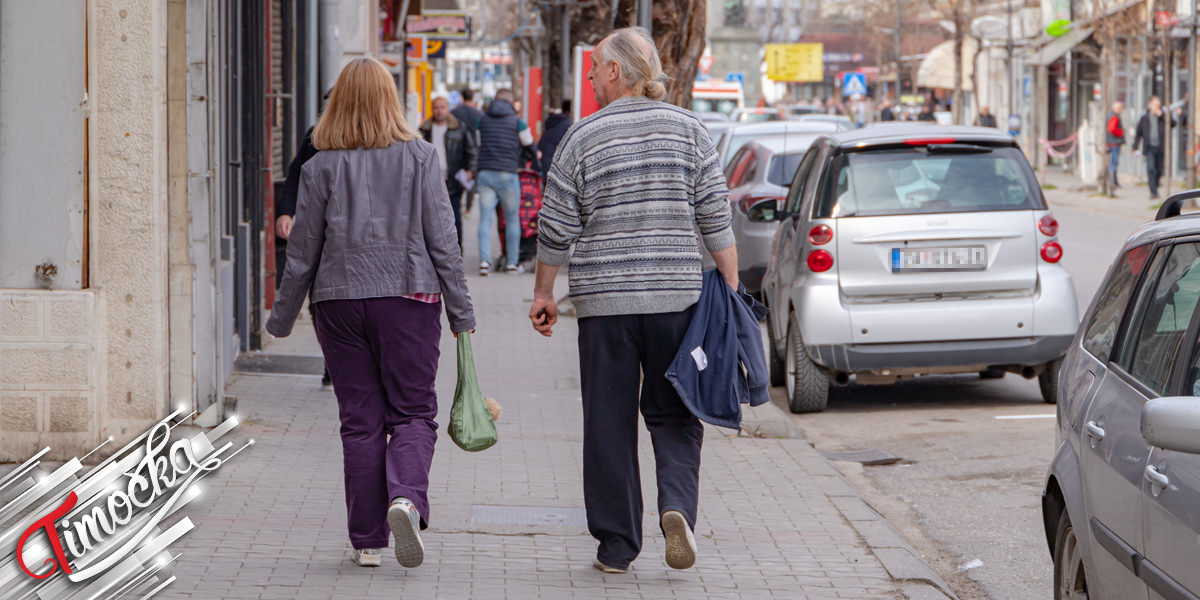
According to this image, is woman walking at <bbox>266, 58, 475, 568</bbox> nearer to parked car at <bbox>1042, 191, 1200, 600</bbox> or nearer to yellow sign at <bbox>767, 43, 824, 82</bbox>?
parked car at <bbox>1042, 191, 1200, 600</bbox>

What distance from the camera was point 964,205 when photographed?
9438mm

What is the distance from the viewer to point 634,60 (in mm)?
5207

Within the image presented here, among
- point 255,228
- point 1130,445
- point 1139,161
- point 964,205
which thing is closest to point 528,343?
point 255,228

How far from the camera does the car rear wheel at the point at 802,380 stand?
9.59 m

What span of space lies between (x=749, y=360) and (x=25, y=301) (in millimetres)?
3304

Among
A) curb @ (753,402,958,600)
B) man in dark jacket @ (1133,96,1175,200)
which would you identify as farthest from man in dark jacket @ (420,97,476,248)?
man in dark jacket @ (1133,96,1175,200)

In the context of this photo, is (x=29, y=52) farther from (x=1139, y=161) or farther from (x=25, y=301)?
(x=1139, y=161)

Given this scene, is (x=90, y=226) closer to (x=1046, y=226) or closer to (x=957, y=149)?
(x=957, y=149)

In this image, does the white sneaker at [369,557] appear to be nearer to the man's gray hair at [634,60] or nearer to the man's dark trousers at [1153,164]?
the man's gray hair at [634,60]

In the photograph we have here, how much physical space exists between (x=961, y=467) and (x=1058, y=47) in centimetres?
3837

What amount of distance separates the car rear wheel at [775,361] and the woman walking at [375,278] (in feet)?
18.0

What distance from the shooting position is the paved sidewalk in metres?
5.25

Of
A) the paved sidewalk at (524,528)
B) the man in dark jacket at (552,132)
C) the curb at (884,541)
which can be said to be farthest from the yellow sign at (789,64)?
the curb at (884,541)

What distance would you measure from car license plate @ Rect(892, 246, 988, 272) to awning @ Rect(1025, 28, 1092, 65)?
110 ft
